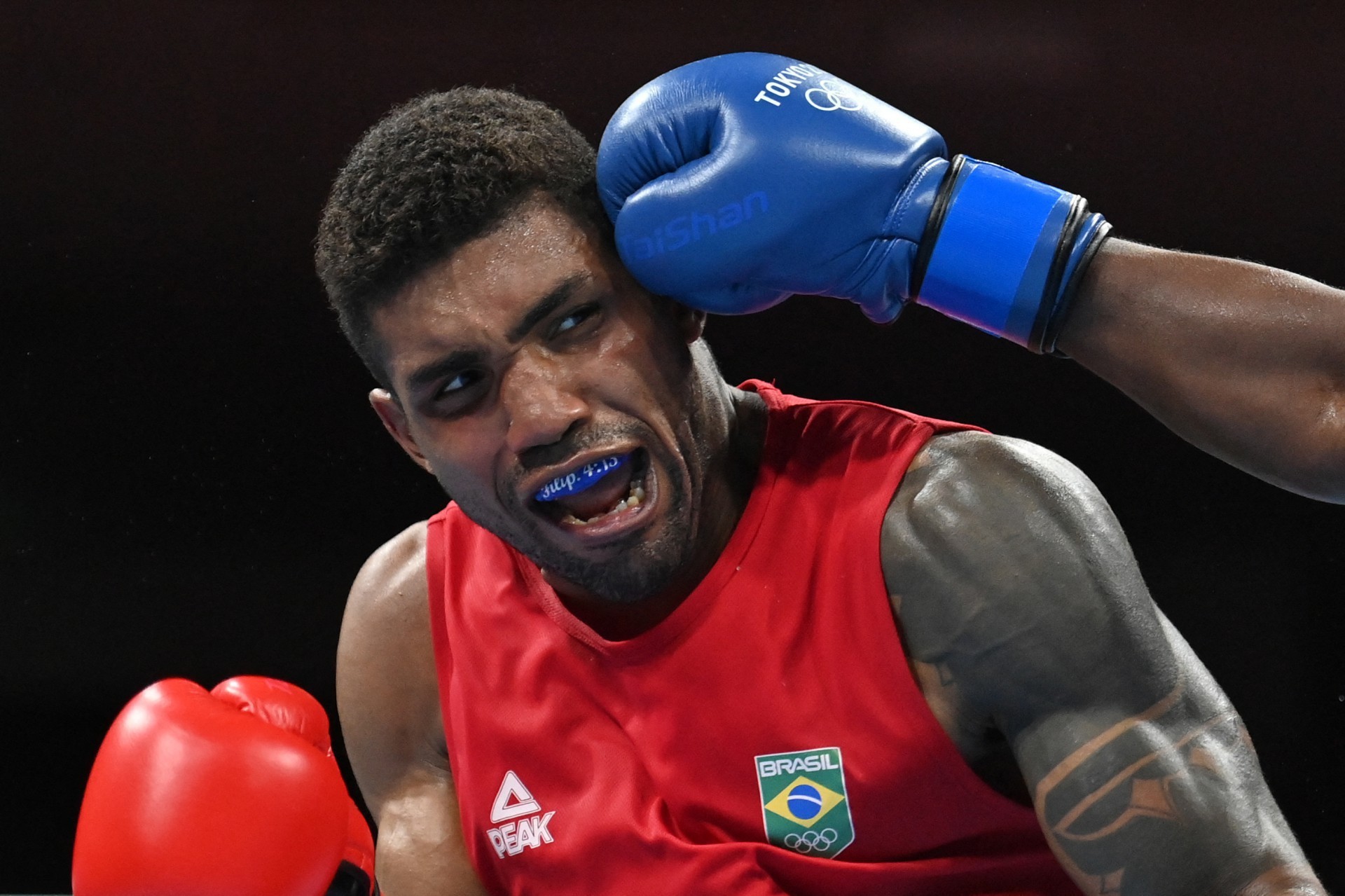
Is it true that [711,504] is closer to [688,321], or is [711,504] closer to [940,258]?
[688,321]

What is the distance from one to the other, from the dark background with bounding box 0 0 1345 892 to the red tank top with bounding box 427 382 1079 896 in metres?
1.12

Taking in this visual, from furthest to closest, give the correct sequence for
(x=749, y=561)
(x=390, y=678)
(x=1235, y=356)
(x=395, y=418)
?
1. (x=390, y=678)
2. (x=395, y=418)
3. (x=749, y=561)
4. (x=1235, y=356)

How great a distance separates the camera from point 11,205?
2562 millimetres

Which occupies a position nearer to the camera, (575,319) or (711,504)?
(575,319)

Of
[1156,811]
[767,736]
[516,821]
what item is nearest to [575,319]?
[767,736]

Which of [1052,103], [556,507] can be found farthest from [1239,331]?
[1052,103]

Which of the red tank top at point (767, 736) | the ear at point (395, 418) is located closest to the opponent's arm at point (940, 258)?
the red tank top at point (767, 736)

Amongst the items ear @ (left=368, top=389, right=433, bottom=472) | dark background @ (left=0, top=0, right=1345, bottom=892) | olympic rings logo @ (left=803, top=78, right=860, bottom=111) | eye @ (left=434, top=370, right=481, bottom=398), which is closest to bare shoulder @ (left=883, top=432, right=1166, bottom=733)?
olympic rings logo @ (left=803, top=78, right=860, bottom=111)

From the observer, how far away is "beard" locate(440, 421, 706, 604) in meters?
1.37

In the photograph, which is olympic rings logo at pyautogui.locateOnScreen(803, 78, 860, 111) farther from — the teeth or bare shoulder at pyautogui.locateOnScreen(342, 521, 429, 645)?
bare shoulder at pyautogui.locateOnScreen(342, 521, 429, 645)

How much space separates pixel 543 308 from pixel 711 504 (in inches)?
12.0

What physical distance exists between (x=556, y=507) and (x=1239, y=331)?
0.68m

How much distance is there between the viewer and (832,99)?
1298mm

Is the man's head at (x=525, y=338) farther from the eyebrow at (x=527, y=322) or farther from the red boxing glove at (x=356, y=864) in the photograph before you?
the red boxing glove at (x=356, y=864)
